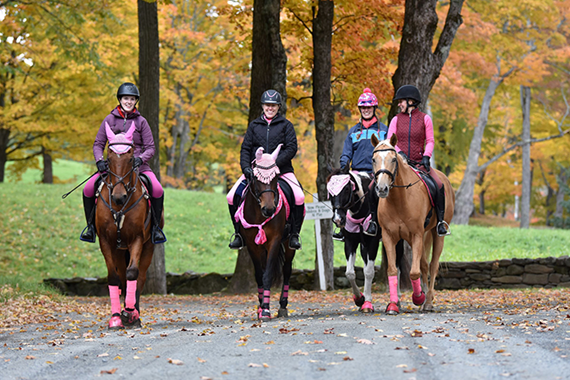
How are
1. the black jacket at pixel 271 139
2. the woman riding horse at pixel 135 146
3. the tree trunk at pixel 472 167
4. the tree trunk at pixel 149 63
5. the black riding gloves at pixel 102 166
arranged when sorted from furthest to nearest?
the tree trunk at pixel 472 167 → the tree trunk at pixel 149 63 → the black jacket at pixel 271 139 → the woman riding horse at pixel 135 146 → the black riding gloves at pixel 102 166

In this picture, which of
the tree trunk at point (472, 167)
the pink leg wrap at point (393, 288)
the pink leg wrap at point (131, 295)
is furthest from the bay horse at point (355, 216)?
the tree trunk at point (472, 167)

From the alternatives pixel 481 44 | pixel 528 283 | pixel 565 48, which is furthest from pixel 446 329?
pixel 565 48

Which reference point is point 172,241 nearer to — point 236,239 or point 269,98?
point 236,239

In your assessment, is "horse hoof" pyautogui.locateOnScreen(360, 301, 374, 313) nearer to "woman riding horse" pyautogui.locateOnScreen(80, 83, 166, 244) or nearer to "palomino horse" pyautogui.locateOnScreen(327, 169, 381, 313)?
"palomino horse" pyautogui.locateOnScreen(327, 169, 381, 313)

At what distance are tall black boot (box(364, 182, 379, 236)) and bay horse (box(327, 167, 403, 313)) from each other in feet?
0.05

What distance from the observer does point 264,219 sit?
9.27 m

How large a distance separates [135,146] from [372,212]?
11.6 feet

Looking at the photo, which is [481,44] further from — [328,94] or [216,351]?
[216,351]

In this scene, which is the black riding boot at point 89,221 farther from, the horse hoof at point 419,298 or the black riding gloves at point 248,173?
the horse hoof at point 419,298

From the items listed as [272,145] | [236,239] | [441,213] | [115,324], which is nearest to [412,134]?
[441,213]

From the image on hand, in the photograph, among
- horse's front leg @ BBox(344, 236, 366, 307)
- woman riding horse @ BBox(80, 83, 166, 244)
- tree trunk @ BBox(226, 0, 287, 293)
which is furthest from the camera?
tree trunk @ BBox(226, 0, 287, 293)

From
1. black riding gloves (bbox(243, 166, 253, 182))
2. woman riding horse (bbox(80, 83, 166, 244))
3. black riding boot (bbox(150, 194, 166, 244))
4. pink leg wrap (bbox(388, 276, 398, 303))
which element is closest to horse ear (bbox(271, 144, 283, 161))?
black riding gloves (bbox(243, 166, 253, 182))

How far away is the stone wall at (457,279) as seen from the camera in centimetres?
1823

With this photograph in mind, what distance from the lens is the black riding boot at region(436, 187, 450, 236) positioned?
10266mm
